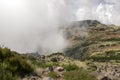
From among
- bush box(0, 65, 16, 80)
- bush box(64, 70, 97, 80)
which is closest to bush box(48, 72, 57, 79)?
bush box(64, 70, 97, 80)

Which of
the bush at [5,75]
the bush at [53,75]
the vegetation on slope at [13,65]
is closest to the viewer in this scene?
the bush at [5,75]

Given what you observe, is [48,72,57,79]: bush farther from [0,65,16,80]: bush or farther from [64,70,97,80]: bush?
[0,65,16,80]: bush

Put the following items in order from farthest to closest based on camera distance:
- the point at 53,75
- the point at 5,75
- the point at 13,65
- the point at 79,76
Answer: the point at 53,75, the point at 13,65, the point at 79,76, the point at 5,75

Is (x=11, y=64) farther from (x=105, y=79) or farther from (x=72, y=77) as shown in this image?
(x=105, y=79)

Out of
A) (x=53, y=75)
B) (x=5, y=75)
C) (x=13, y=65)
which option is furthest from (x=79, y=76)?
(x=5, y=75)

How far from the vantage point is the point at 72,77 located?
3209 centimetres

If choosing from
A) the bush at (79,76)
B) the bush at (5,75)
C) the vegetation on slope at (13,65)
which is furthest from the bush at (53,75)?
the bush at (5,75)

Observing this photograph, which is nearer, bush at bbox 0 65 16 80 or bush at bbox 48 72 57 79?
bush at bbox 0 65 16 80

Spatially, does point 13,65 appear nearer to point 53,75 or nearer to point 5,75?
point 5,75

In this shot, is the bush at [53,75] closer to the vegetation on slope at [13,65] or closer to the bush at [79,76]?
the bush at [79,76]

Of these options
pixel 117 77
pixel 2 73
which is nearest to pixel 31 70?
pixel 2 73

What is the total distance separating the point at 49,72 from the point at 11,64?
21.4ft

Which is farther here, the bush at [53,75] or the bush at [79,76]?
the bush at [53,75]

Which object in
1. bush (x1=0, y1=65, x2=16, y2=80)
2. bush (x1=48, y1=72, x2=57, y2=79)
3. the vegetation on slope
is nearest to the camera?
bush (x1=0, y1=65, x2=16, y2=80)
